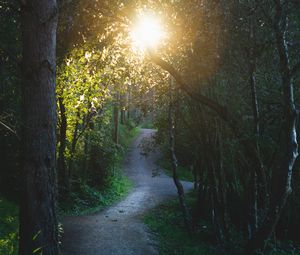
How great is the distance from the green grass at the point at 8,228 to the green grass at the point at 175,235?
4.34 meters

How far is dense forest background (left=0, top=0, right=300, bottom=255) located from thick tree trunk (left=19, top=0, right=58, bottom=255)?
6 cm

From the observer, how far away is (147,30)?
9.27 meters

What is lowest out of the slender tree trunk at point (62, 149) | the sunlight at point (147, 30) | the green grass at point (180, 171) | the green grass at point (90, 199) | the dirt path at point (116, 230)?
the dirt path at point (116, 230)

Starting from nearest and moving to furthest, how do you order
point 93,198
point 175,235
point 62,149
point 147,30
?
point 147,30 → point 175,235 → point 62,149 → point 93,198

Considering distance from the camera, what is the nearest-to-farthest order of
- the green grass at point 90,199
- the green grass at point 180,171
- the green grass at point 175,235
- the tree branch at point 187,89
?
the tree branch at point 187,89
the green grass at point 175,235
the green grass at point 90,199
the green grass at point 180,171

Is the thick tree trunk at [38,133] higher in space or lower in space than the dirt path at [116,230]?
higher

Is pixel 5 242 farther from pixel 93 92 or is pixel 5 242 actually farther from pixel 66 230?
pixel 93 92

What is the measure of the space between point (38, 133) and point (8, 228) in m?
5.76

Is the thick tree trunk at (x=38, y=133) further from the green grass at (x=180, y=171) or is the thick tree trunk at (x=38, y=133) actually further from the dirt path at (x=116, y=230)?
the green grass at (x=180, y=171)

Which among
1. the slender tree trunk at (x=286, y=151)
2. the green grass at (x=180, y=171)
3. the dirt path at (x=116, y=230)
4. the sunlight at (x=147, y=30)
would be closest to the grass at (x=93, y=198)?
the dirt path at (x=116, y=230)

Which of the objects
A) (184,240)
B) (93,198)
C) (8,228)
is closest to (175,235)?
(184,240)

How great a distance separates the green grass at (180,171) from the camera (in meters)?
33.7

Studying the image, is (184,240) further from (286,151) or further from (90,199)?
(90,199)

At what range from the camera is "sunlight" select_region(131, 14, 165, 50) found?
9094 millimetres
